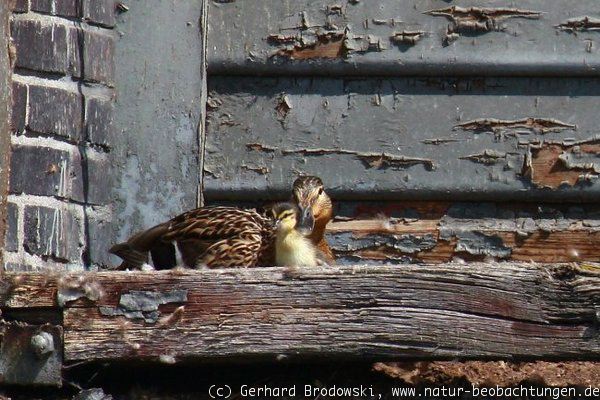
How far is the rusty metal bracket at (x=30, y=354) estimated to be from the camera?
3686 millimetres

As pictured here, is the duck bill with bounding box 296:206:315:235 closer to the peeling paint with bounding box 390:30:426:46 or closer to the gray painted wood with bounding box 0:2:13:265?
the peeling paint with bounding box 390:30:426:46

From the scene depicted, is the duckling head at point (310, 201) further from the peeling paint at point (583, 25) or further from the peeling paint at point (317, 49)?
the peeling paint at point (583, 25)

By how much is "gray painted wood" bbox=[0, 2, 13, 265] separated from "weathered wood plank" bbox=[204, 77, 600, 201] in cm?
110

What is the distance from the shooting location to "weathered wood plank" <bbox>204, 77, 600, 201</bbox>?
489 centimetres

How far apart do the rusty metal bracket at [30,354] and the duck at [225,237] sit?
37.4 inches

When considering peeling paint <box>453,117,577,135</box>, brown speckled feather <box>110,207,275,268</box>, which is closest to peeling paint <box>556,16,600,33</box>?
peeling paint <box>453,117,577,135</box>

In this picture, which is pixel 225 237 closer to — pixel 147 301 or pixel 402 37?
pixel 402 37

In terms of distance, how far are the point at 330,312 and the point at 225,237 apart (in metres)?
1.25

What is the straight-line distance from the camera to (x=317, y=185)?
4.74 m

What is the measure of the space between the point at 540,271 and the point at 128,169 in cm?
169

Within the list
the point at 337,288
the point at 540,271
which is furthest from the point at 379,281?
the point at 540,271

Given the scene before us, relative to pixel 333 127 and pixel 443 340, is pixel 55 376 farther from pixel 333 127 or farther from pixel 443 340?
pixel 333 127

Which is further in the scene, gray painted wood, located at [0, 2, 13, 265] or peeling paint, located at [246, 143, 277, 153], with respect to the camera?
peeling paint, located at [246, 143, 277, 153]

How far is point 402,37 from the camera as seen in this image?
4887mm
